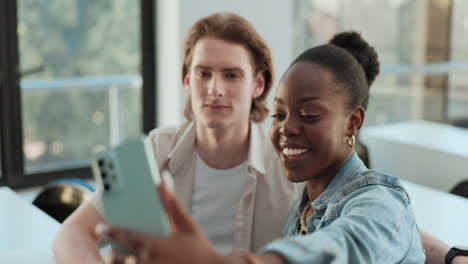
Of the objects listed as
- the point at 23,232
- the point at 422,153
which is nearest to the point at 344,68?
the point at 23,232

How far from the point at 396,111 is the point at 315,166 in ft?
14.5

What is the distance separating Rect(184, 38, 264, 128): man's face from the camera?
1845mm

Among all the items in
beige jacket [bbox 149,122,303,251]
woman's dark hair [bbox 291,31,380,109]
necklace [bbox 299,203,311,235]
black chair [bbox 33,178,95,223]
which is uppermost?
woman's dark hair [bbox 291,31,380,109]

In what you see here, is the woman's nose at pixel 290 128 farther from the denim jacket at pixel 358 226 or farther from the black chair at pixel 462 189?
the black chair at pixel 462 189

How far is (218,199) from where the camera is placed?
188 centimetres

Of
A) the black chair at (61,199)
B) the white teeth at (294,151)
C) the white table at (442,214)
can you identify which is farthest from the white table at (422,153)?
the white teeth at (294,151)

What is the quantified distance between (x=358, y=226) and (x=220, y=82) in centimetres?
105

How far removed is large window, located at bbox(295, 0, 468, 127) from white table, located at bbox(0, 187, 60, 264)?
347 centimetres

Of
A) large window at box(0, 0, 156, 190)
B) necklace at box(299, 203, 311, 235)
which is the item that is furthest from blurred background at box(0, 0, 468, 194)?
necklace at box(299, 203, 311, 235)

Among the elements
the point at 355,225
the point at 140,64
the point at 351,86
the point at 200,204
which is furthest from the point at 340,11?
the point at 355,225

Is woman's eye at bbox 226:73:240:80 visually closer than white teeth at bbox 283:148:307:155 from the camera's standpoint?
No

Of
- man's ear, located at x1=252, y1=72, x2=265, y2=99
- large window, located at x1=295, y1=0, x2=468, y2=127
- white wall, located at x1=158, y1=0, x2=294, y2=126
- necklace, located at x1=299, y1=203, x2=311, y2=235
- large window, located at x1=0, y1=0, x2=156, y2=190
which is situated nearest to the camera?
necklace, located at x1=299, y1=203, x2=311, y2=235

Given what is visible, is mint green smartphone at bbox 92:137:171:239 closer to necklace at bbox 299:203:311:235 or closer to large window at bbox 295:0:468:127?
necklace at bbox 299:203:311:235

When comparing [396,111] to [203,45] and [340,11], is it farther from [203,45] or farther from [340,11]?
[203,45]
